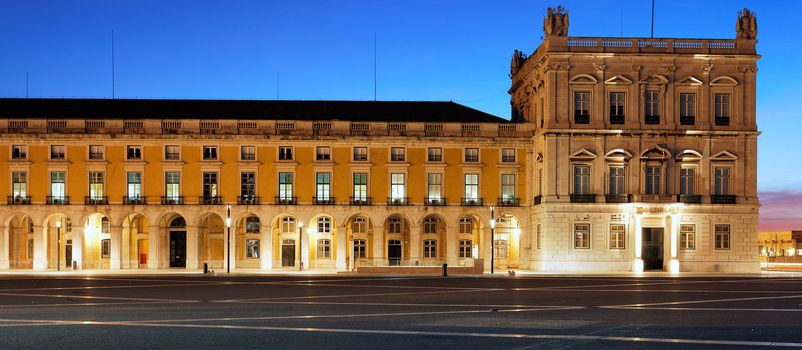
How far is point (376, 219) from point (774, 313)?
4356 cm

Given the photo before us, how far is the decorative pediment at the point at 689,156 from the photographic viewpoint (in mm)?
67188

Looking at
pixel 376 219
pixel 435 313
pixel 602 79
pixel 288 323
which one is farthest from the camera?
pixel 376 219

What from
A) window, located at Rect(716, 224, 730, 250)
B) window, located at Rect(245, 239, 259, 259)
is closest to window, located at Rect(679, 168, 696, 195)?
window, located at Rect(716, 224, 730, 250)

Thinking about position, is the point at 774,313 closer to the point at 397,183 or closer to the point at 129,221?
the point at 397,183

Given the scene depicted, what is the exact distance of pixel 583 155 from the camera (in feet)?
220

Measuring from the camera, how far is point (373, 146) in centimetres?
7112

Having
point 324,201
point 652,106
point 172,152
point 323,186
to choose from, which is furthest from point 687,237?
point 172,152

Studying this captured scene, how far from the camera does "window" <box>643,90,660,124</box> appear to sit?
67.1 meters

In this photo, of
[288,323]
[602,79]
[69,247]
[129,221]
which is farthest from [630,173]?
[288,323]

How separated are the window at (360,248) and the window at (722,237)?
78.8 ft

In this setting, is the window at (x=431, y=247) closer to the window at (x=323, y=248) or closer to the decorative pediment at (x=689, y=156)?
the window at (x=323, y=248)

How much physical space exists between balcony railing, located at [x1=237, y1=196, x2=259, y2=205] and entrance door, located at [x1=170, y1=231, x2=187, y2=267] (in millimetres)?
5379

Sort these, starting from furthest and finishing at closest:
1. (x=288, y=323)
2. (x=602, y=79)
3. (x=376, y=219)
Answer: (x=376, y=219), (x=602, y=79), (x=288, y=323)

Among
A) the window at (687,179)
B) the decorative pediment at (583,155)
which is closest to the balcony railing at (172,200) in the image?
the decorative pediment at (583,155)
